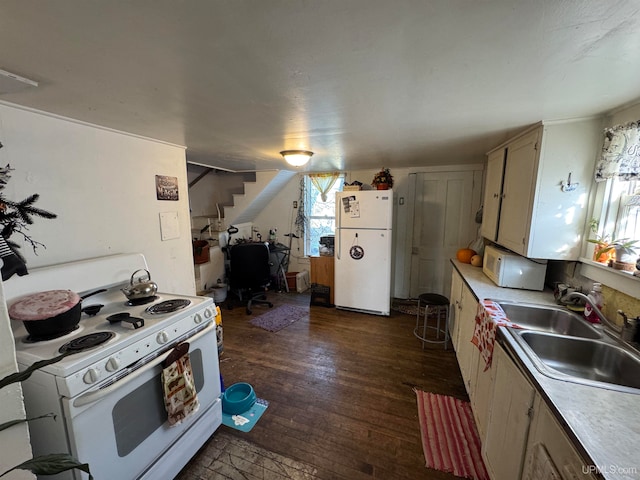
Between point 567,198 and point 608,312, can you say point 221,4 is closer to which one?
point 567,198

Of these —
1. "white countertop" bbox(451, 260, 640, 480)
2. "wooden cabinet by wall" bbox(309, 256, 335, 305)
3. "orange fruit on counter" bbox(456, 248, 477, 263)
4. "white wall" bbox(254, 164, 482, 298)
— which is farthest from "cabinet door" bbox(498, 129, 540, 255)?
Answer: "wooden cabinet by wall" bbox(309, 256, 335, 305)

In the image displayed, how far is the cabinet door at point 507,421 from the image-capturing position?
112 cm

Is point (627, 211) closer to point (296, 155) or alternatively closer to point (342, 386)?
point (342, 386)

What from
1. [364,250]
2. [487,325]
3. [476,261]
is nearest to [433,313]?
[476,261]

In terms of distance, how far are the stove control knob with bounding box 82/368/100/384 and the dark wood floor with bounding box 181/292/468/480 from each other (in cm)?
93

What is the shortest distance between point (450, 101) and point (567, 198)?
1.12 m

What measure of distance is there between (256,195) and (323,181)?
1151 mm

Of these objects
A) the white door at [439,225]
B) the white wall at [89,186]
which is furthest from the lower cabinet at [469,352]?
the white wall at [89,186]

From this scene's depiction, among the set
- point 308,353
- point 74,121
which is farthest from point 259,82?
point 308,353

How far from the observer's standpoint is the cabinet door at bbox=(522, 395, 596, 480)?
798mm

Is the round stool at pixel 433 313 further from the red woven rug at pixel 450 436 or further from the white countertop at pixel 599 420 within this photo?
the white countertop at pixel 599 420

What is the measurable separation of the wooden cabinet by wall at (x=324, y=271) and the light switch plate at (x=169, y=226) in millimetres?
2001

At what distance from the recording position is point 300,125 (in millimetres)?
1757

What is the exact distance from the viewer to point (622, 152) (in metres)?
1.42
